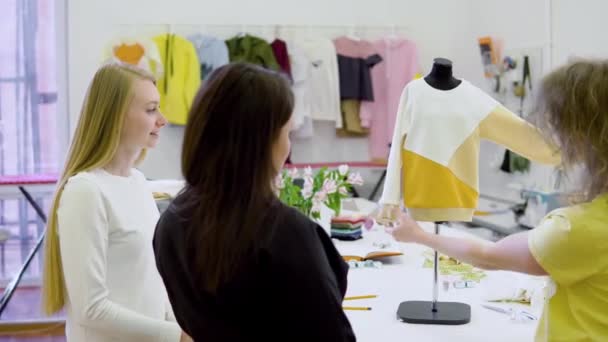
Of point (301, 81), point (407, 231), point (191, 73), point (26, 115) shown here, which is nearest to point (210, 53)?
point (191, 73)

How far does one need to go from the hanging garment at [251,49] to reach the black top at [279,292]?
457cm

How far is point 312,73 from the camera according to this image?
578 centimetres

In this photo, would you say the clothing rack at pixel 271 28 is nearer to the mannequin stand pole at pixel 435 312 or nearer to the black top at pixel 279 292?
the mannequin stand pole at pixel 435 312

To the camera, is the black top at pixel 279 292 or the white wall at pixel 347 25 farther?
the white wall at pixel 347 25

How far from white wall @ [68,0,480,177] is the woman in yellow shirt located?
4.62 m

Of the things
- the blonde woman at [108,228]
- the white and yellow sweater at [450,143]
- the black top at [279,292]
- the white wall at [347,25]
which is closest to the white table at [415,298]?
the white and yellow sweater at [450,143]

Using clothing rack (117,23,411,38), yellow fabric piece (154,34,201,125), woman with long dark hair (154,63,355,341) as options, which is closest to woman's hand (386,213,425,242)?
woman with long dark hair (154,63,355,341)

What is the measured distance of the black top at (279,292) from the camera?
103cm

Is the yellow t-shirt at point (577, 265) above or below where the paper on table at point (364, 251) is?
above

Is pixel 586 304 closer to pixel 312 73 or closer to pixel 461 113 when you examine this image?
pixel 461 113

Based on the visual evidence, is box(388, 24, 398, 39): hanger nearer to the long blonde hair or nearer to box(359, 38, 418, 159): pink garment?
box(359, 38, 418, 159): pink garment

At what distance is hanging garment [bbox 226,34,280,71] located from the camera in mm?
5570

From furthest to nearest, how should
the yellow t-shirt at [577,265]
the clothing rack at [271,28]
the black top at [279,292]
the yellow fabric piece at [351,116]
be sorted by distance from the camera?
the yellow fabric piece at [351,116], the clothing rack at [271,28], the yellow t-shirt at [577,265], the black top at [279,292]

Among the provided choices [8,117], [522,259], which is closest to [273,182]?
Result: [522,259]
